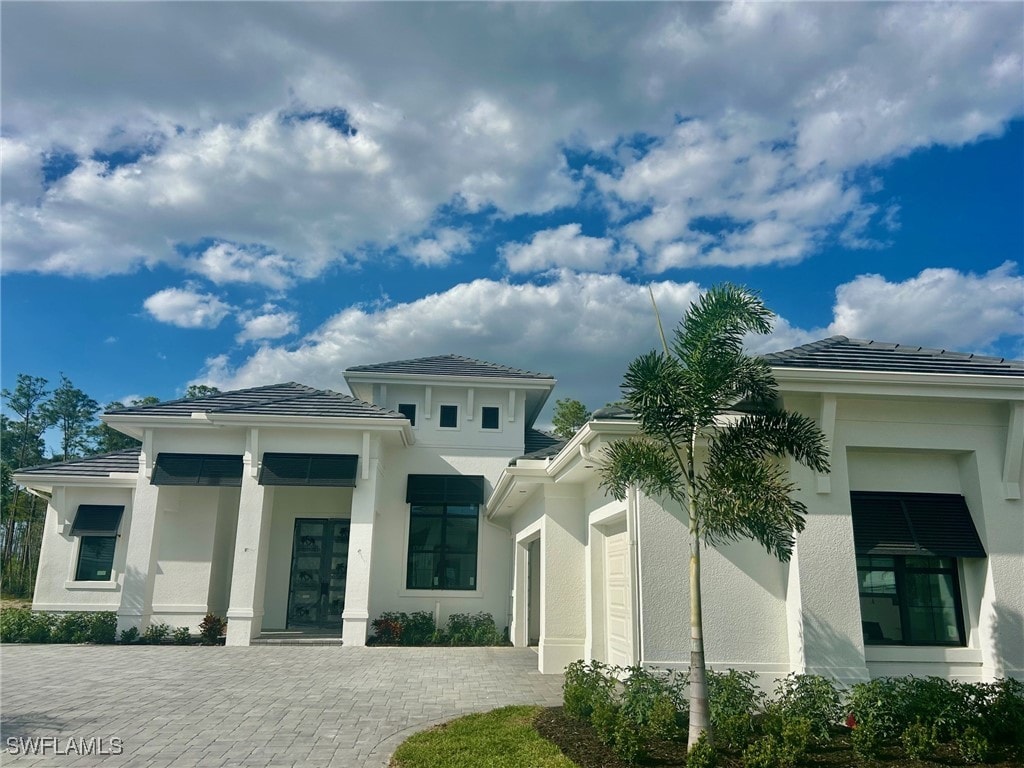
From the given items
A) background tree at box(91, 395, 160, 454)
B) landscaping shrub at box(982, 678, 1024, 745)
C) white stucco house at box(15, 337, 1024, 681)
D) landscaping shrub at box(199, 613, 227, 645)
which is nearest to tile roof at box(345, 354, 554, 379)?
white stucco house at box(15, 337, 1024, 681)

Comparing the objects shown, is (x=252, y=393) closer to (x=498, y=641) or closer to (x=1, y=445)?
(x=498, y=641)

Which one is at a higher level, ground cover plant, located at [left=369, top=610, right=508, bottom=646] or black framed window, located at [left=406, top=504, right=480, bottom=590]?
black framed window, located at [left=406, top=504, right=480, bottom=590]

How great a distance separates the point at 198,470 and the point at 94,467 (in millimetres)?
4831

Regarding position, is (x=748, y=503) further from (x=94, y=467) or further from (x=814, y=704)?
(x=94, y=467)

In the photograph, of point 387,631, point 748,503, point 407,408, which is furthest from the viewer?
point 407,408

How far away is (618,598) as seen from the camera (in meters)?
10.4

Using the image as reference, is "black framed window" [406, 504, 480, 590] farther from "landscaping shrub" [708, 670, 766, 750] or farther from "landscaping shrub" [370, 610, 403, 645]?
"landscaping shrub" [708, 670, 766, 750]

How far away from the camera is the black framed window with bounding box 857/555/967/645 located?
905 cm

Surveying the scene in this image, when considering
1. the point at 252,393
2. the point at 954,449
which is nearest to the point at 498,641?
the point at 252,393

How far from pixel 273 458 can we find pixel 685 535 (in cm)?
1055

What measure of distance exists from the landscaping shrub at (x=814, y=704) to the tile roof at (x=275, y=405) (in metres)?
10.6

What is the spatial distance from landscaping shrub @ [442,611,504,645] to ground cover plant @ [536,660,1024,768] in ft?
29.6

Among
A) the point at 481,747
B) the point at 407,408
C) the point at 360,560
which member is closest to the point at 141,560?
the point at 360,560

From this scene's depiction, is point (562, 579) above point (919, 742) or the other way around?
above
